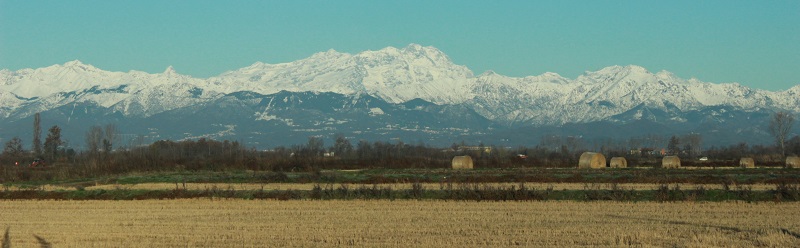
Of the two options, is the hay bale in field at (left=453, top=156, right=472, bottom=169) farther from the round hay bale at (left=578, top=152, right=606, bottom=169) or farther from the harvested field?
the harvested field

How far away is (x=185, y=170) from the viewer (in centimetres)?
8100

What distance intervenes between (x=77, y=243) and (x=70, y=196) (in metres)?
19.8

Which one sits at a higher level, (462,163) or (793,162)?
(462,163)

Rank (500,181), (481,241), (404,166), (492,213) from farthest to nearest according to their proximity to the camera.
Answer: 1. (404,166)
2. (500,181)
3. (492,213)
4. (481,241)

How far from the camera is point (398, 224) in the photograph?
2970cm

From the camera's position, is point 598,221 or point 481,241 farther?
point 598,221

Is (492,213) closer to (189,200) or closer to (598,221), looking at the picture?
(598,221)

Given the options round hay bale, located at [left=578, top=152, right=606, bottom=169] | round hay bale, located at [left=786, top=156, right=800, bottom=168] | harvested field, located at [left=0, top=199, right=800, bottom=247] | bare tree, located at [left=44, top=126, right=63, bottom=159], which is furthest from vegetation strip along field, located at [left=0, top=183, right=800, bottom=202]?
bare tree, located at [left=44, top=126, right=63, bottom=159]

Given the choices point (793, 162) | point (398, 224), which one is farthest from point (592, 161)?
point (398, 224)

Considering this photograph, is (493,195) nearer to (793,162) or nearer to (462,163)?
(462,163)

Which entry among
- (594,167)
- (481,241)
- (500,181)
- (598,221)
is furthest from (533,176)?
(481,241)

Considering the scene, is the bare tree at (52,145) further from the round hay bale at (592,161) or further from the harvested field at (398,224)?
the harvested field at (398,224)

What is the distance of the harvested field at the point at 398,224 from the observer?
83.1ft

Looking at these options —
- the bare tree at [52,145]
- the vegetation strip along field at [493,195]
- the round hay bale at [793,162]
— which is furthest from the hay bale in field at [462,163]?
the bare tree at [52,145]
